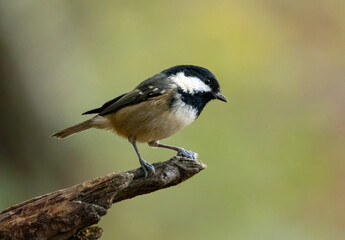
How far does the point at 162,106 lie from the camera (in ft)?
9.18

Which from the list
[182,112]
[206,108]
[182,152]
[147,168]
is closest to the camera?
[147,168]

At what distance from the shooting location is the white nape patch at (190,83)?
2873 millimetres

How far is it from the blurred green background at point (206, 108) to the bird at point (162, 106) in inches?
48.1

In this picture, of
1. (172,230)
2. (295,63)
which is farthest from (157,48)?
(172,230)

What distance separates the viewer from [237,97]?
4.35 metres

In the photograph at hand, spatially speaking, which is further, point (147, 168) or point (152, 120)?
point (152, 120)

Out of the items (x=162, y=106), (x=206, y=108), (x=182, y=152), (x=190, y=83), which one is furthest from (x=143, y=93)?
(x=206, y=108)

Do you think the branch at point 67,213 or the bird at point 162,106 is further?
the bird at point 162,106

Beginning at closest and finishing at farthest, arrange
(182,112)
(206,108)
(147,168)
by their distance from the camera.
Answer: (147,168)
(182,112)
(206,108)

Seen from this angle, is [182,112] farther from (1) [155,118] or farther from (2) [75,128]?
(2) [75,128]

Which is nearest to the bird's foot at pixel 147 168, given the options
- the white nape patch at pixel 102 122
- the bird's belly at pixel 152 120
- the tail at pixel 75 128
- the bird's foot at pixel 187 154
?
the bird's belly at pixel 152 120

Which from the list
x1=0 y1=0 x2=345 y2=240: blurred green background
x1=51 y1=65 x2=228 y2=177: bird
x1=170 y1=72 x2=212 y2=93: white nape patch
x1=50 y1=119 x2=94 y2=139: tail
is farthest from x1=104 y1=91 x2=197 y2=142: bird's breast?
x1=0 y1=0 x2=345 y2=240: blurred green background

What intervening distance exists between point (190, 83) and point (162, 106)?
0.25 meters

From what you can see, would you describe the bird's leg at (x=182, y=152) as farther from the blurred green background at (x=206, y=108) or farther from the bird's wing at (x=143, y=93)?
the blurred green background at (x=206, y=108)
